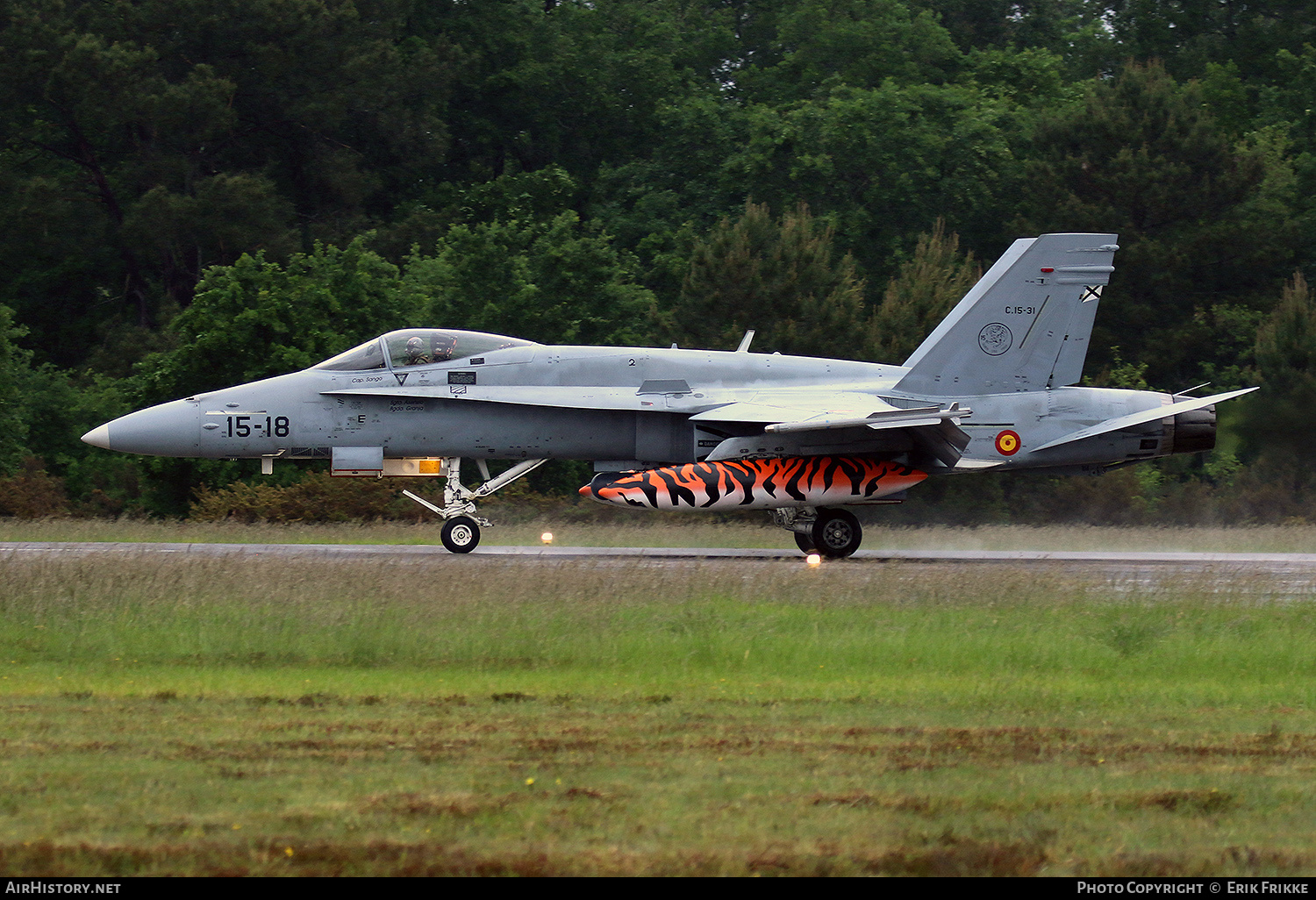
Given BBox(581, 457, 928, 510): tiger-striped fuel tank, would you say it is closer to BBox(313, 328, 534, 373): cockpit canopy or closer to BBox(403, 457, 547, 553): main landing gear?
BBox(403, 457, 547, 553): main landing gear

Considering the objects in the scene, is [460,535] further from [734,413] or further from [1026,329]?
[1026,329]

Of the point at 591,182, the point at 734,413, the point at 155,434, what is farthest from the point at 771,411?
the point at 591,182

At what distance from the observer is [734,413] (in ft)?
57.2

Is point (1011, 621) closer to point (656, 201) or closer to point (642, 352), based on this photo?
point (642, 352)

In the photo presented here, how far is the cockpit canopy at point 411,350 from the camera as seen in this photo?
707 inches

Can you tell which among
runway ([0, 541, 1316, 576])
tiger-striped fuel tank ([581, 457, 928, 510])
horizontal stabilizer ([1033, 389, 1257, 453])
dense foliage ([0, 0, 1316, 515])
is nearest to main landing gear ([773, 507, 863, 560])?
runway ([0, 541, 1316, 576])

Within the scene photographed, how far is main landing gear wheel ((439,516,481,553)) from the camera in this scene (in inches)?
705

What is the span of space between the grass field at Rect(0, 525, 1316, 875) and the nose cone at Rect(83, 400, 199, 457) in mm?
3410

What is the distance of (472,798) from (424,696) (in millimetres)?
2677

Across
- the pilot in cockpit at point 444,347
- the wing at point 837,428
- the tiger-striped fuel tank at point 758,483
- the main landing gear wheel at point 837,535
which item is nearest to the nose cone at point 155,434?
the pilot in cockpit at point 444,347

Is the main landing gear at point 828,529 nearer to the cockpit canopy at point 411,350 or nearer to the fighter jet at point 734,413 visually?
the fighter jet at point 734,413

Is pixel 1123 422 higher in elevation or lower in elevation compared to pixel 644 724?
higher

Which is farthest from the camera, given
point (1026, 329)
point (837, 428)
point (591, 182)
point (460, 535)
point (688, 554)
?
point (591, 182)

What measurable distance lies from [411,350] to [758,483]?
15.6ft
